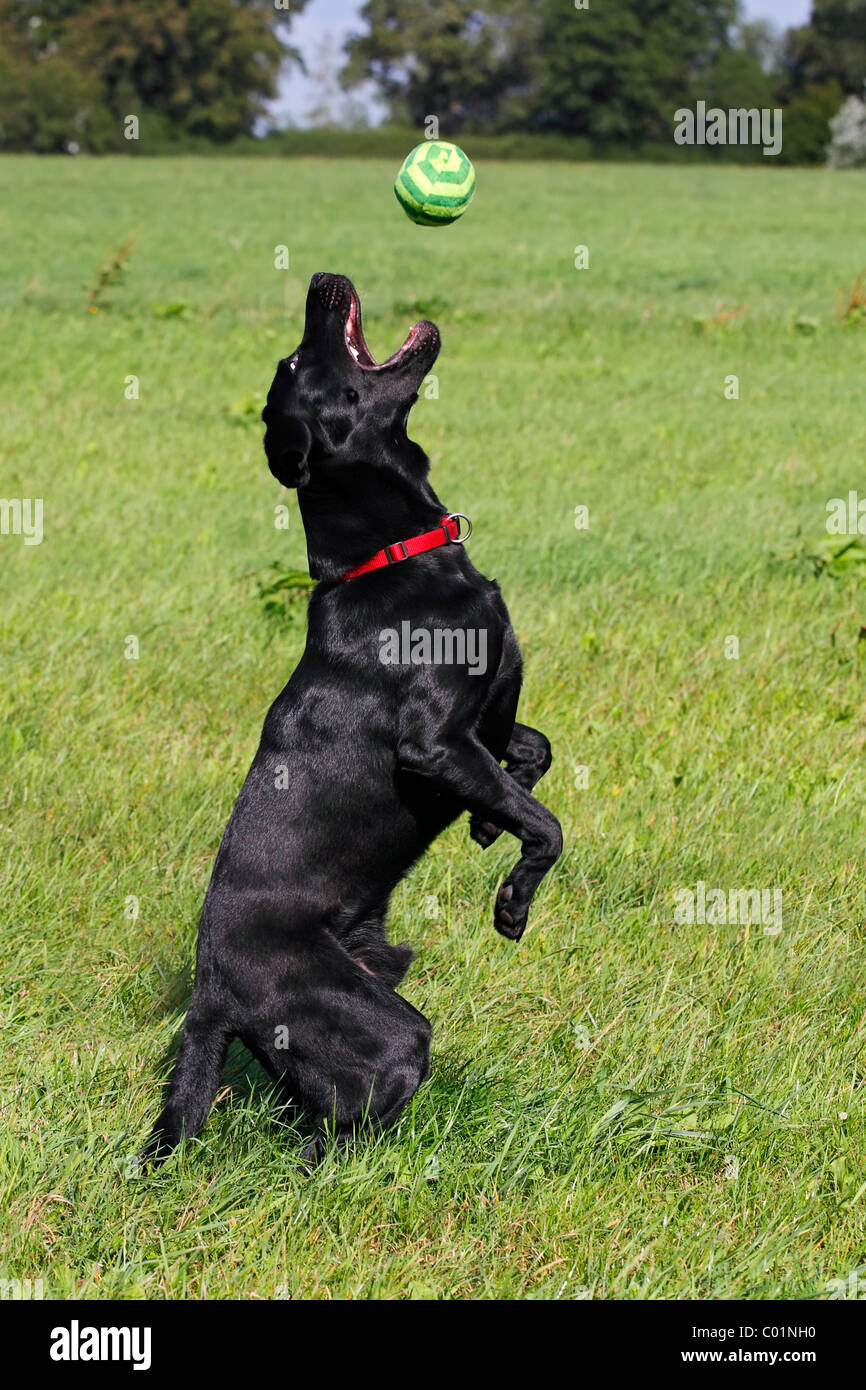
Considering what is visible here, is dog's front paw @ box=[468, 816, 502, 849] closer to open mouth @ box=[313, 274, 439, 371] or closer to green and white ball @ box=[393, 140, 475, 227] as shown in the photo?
open mouth @ box=[313, 274, 439, 371]

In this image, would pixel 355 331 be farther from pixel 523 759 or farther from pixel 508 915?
pixel 508 915

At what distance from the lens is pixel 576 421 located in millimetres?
11117

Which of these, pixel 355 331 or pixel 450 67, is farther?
pixel 450 67

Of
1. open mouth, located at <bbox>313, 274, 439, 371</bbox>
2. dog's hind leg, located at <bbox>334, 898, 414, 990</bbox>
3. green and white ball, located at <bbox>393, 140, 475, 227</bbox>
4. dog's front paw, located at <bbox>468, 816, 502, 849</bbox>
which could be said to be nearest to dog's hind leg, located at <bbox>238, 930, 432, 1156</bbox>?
dog's hind leg, located at <bbox>334, 898, 414, 990</bbox>

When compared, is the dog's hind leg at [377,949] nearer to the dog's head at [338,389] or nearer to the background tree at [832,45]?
the dog's head at [338,389]

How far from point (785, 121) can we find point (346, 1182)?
8337 cm

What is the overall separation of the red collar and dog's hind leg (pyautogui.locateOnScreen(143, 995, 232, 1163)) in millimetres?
1107

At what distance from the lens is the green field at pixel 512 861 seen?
2.76m

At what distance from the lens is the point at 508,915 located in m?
3.18

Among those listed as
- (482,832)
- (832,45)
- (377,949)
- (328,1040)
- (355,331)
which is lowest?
(328,1040)

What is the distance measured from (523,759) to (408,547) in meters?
0.71

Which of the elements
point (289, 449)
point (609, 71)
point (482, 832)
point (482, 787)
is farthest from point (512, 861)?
point (609, 71)

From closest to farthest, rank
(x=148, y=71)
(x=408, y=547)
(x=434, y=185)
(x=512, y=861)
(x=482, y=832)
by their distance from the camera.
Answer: (x=408, y=547), (x=482, y=832), (x=434, y=185), (x=512, y=861), (x=148, y=71)

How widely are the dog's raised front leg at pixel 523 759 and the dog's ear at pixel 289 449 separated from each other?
35.5 inches
